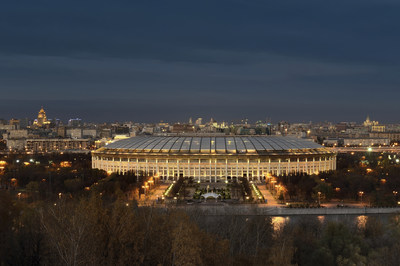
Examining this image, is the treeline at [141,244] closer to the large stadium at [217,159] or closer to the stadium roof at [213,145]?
the large stadium at [217,159]

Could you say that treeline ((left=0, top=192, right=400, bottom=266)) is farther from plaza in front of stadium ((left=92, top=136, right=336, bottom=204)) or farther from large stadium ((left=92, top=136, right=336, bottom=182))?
large stadium ((left=92, top=136, right=336, bottom=182))

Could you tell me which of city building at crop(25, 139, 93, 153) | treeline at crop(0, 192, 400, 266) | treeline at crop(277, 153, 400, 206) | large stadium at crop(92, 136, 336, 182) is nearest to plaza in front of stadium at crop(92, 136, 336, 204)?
large stadium at crop(92, 136, 336, 182)

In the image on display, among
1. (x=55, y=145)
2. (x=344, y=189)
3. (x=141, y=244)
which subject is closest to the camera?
(x=141, y=244)

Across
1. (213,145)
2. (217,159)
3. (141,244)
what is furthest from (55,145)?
(141,244)

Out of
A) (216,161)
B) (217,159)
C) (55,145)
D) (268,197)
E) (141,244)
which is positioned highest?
(55,145)

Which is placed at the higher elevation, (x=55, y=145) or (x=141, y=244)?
(x=55, y=145)

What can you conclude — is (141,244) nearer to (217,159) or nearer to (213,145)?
(217,159)

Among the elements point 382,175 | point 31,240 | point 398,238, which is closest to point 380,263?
point 398,238
